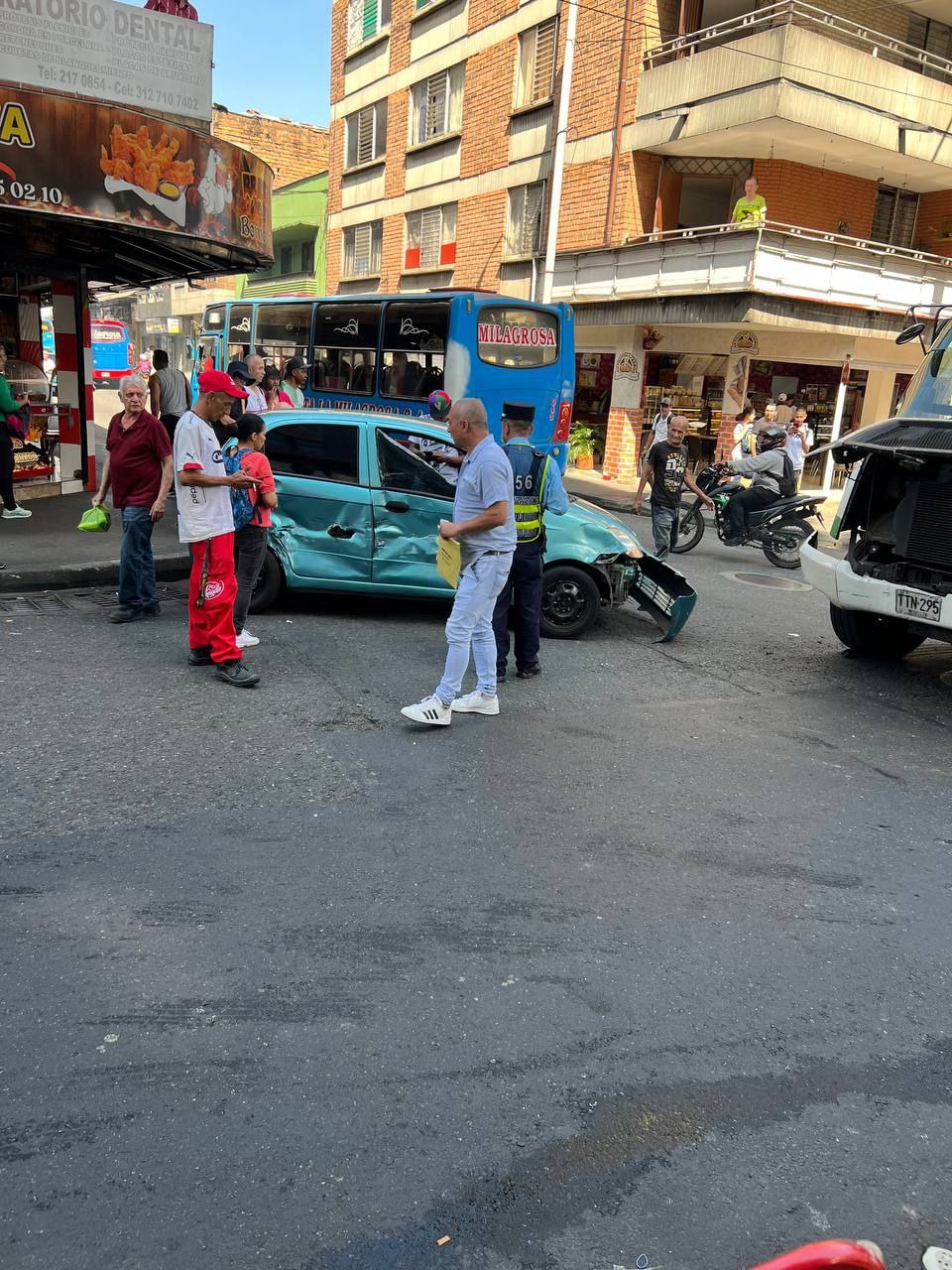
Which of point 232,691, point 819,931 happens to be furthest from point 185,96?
point 819,931

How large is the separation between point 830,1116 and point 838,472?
20.4 metres

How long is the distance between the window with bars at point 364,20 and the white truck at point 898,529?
2760 cm

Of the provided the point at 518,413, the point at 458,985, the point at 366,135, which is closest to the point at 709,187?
the point at 366,135

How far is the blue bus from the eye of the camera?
13.9 meters

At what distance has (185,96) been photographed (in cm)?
1026

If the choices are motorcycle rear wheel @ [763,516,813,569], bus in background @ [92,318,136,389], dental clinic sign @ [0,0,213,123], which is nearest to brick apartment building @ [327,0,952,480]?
motorcycle rear wheel @ [763,516,813,569]

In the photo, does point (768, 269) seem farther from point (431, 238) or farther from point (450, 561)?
point (450, 561)

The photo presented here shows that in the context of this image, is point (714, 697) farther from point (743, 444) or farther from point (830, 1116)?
point (743, 444)

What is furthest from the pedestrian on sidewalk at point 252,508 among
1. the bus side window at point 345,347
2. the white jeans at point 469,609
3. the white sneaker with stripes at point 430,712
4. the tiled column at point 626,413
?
the tiled column at point 626,413

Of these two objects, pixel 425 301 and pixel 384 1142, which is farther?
pixel 425 301

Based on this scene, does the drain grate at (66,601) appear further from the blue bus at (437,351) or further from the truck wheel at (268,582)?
the blue bus at (437,351)

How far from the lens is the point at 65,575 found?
8.46 meters

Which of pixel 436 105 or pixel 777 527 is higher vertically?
pixel 436 105

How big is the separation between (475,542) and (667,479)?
5823 mm
